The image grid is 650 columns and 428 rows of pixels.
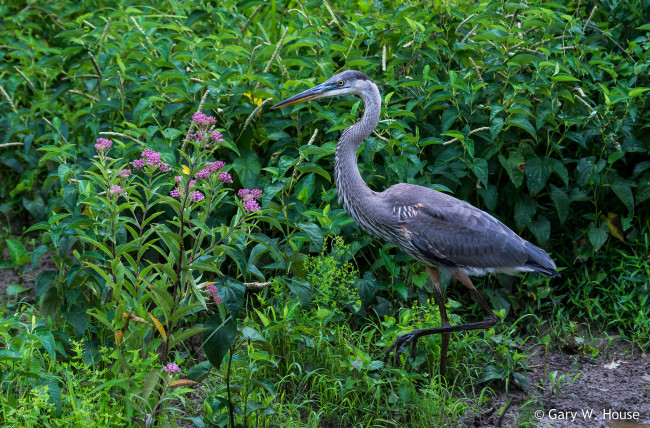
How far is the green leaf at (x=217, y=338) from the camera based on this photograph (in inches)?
137

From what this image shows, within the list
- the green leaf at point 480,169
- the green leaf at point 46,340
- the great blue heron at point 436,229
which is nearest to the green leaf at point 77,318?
the green leaf at point 46,340

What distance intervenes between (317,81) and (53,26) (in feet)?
11.9

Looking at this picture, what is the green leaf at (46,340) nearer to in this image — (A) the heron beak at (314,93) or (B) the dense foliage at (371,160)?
(B) the dense foliage at (371,160)

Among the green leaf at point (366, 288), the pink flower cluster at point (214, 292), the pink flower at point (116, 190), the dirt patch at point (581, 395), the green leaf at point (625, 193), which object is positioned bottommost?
the dirt patch at point (581, 395)

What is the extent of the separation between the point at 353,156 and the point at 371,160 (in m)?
0.50

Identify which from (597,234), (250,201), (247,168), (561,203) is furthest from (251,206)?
(597,234)

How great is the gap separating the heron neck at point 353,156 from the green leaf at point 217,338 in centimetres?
142

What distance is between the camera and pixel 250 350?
3.87 metres

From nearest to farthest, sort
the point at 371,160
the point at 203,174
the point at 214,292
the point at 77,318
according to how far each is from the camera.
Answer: the point at 203,174 < the point at 214,292 < the point at 77,318 < the point at 371,160

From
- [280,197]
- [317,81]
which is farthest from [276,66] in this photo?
[280,197]

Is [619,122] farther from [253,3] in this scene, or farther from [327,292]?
[253,3]

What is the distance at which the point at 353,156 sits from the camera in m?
4.68

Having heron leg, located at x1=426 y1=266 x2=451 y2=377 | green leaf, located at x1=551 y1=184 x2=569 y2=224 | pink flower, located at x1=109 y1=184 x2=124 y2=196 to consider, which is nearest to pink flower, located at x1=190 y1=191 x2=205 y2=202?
pink flower, located at x1=109 y1=184 x2=124 y2=196

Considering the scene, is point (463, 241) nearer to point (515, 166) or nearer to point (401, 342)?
point (401, 342)
